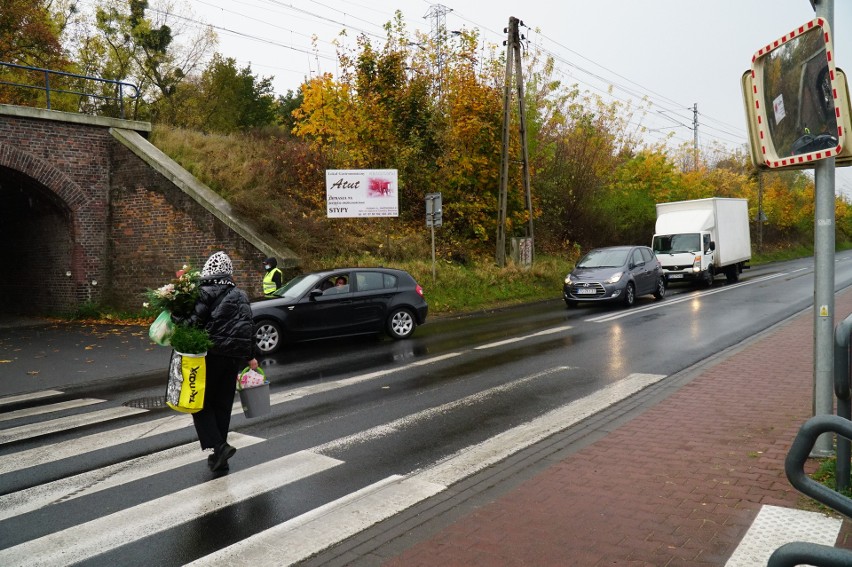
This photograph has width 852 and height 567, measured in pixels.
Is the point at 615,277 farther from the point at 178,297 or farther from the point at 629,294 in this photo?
the point at 178,297

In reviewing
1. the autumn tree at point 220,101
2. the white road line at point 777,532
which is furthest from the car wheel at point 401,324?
the autumn tree at point 220,101

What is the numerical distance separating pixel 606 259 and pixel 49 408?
15.8 metres

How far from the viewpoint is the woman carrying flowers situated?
5789 mm

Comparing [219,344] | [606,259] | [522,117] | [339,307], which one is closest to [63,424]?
[219,344]

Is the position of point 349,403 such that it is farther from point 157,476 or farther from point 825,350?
point 825,350

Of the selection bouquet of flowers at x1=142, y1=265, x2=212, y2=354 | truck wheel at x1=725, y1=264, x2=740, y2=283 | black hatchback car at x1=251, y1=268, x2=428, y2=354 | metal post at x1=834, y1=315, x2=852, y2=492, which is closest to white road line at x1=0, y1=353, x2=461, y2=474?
bouquet of flowers at x1=142, y1=265, x2=212, y2=354

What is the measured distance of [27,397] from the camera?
938 cm

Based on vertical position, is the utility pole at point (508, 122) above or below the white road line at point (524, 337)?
above

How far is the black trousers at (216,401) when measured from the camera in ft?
19.2

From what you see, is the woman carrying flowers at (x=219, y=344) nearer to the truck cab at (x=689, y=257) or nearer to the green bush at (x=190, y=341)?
the green bush at (x=190, y=341)

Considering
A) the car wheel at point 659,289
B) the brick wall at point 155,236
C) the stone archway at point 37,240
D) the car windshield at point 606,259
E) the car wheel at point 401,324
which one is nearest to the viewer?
the car wheel at point 401,324

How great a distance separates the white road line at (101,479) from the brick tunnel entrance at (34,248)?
47.7 ft

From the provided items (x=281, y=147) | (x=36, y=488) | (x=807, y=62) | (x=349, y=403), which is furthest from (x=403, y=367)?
(x=281, y=147)

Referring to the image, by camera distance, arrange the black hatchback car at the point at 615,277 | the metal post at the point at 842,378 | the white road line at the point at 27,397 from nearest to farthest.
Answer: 1. the metal post at the point at 842,378
2. the white road line at the point at 27,397
3. the black hatchback car at the point at 615,277
